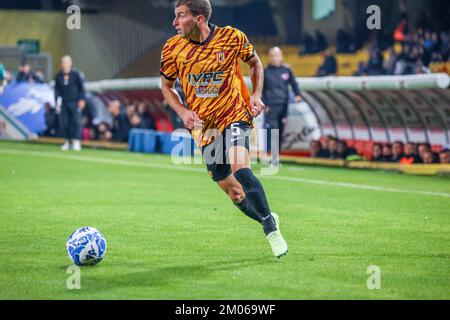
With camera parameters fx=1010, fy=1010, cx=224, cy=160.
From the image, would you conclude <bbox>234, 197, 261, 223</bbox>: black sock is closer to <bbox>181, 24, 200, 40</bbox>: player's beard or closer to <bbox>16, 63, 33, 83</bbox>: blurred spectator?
<bbox>181, 24, 200, 40</bbox>: player's beard

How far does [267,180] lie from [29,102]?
44.5ft

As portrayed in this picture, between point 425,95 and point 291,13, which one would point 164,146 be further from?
point 291,13

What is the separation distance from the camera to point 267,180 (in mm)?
16844

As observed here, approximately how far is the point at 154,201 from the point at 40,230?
324cm

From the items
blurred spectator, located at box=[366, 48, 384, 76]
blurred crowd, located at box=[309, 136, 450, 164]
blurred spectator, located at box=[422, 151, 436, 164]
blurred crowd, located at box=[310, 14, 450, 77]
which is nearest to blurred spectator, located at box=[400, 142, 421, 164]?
blurred crowd, located at box=[309, 136, 450, 164]

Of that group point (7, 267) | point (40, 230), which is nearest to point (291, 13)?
point (40, 230)

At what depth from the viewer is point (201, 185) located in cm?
1582

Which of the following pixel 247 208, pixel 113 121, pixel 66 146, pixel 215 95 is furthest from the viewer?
pixel 113 121

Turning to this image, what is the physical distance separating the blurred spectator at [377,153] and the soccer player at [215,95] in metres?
10.9

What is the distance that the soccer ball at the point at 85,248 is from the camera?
7988 millimetres

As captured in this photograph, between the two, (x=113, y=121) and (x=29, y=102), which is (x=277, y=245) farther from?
(x=29, y=102)

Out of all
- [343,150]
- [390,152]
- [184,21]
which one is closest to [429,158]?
[390,152]

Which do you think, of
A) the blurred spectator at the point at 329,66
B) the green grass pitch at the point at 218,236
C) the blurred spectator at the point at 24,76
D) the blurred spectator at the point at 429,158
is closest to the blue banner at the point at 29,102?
the blurred spectator at the point at 24,76

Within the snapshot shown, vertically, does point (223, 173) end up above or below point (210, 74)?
below
